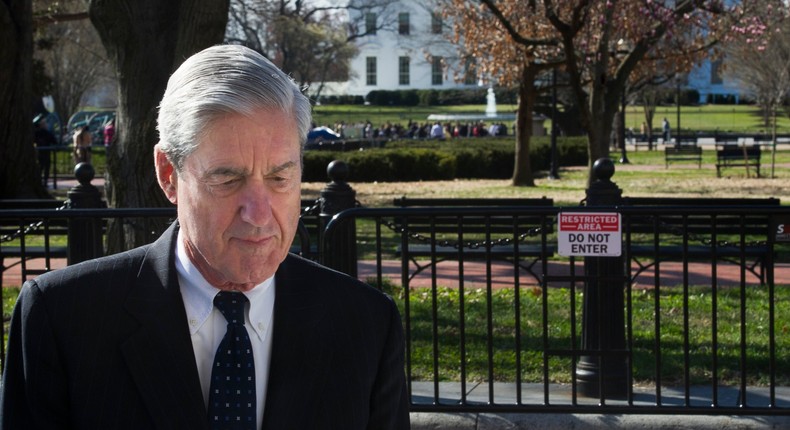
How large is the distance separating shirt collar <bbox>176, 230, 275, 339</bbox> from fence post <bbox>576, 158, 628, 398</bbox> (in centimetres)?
476

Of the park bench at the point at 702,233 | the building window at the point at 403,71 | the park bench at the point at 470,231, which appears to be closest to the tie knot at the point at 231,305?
the park bench at the point at 470,231

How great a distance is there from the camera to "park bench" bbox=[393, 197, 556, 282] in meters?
6.36

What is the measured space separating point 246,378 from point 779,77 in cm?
5181

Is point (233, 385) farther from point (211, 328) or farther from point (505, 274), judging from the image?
point (505, 274)

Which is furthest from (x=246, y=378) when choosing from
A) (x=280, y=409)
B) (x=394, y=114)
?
(x=394, y=114)

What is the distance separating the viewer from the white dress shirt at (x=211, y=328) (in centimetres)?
205

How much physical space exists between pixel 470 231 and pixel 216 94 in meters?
9.33

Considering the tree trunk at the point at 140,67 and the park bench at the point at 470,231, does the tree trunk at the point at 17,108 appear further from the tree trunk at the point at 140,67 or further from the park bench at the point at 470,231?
the tree trunk at the point at 140,67

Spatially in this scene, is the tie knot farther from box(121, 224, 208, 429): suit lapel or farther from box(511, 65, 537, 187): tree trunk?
box(511, 65, 537, 187): tree trunk

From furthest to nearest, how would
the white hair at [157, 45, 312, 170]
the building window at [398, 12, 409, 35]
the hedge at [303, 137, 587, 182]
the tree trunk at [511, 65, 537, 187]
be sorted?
the building window at [398, 12, 409, 35] → the hedge at [303, 137, 587, 182] → the tree trunk at [511, 65, 537, 187] → the white hair at [157, 45, 312, 170]

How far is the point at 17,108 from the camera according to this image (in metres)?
19.5

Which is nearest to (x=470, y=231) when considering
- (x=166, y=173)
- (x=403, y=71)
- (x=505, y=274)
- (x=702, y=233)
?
(x=505, y=274)

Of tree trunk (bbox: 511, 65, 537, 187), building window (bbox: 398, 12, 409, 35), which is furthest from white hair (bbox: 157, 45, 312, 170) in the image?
building window (bbox: 398, 12, 409, 35)

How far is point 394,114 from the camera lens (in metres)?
93.2
